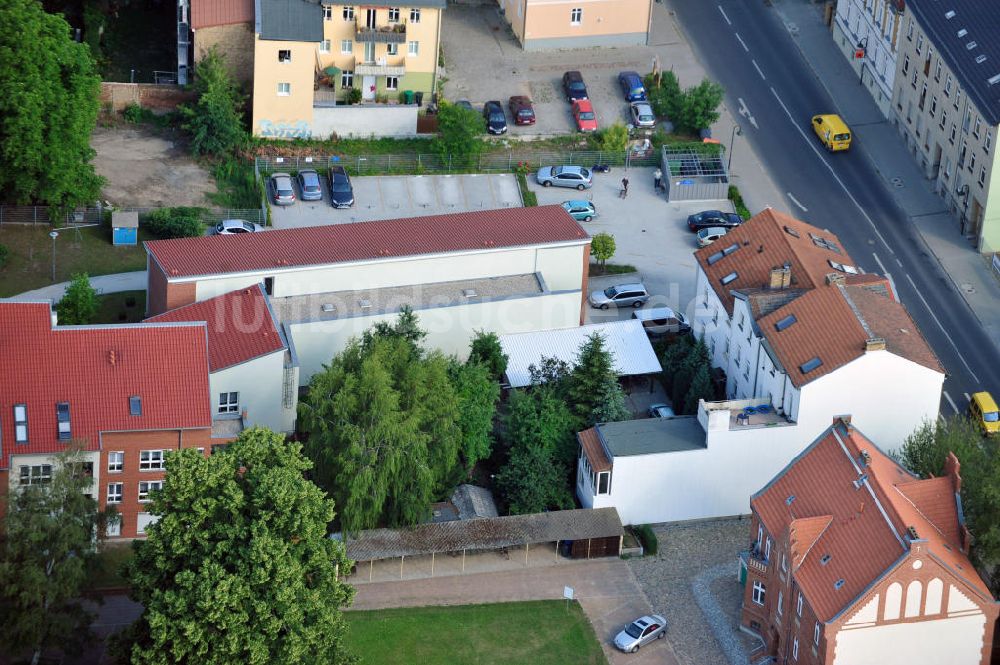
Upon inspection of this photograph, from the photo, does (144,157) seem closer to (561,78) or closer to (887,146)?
(561,78)

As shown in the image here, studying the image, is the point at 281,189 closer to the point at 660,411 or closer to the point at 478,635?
the point at 660,411

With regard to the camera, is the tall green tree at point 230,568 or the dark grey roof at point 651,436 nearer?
the tall green tree at point 230,568

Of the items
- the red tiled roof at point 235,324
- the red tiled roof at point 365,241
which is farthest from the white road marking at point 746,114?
the red tiled roof at point 235,324

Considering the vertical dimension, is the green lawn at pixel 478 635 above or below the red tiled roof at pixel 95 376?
below

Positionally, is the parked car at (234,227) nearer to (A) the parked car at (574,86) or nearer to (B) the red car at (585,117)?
(B) the red car at (585,117)

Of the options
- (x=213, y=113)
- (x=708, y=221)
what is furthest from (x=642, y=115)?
(x=213, y=113)

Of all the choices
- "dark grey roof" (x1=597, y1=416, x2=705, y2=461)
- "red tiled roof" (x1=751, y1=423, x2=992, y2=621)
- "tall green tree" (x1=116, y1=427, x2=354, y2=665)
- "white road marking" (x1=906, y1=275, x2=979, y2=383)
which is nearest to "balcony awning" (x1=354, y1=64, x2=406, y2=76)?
"white road marking" (x1=906, y1=275, x2=979, y2=383)
